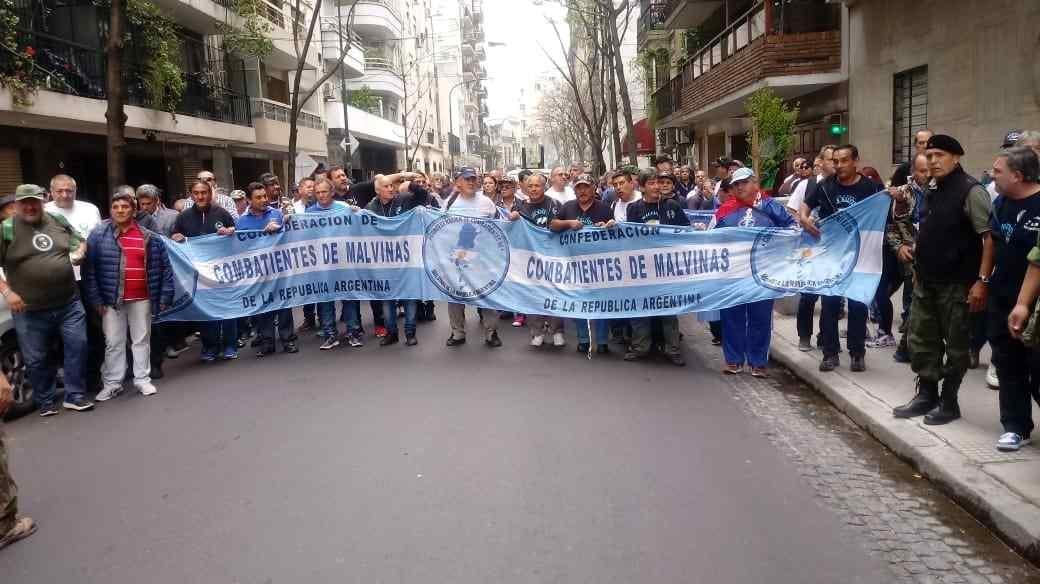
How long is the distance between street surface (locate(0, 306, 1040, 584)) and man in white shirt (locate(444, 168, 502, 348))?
1.58 meters

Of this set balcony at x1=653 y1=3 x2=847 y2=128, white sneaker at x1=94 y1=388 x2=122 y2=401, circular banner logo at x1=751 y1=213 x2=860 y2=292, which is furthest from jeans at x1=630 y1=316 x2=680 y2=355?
balcony at x1=653 y1=3 x2=847 y2=128

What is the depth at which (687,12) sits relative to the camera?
2991 cm

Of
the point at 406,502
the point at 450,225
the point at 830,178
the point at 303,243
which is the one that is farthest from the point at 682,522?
the point at 303,243

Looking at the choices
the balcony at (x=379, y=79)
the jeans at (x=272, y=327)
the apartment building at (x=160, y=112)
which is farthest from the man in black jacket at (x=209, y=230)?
the balcony at (x=379, y=79)

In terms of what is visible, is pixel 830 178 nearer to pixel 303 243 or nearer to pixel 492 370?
pixel 492 370

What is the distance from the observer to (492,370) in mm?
7918

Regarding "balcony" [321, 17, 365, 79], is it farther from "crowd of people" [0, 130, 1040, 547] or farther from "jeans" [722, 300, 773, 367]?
"jeans" [722, 300, 773, 367]

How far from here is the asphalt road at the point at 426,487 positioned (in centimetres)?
391

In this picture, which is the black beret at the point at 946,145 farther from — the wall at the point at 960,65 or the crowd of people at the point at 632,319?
the wall at the point at 960,65

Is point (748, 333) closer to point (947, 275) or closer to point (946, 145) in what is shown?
point (947, 275)

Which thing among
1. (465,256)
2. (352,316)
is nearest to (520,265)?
(465,256)

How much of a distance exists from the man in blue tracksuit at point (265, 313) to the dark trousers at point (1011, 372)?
6.72 metres

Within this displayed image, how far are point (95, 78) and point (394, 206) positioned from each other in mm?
11754

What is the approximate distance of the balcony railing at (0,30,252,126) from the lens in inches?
619
